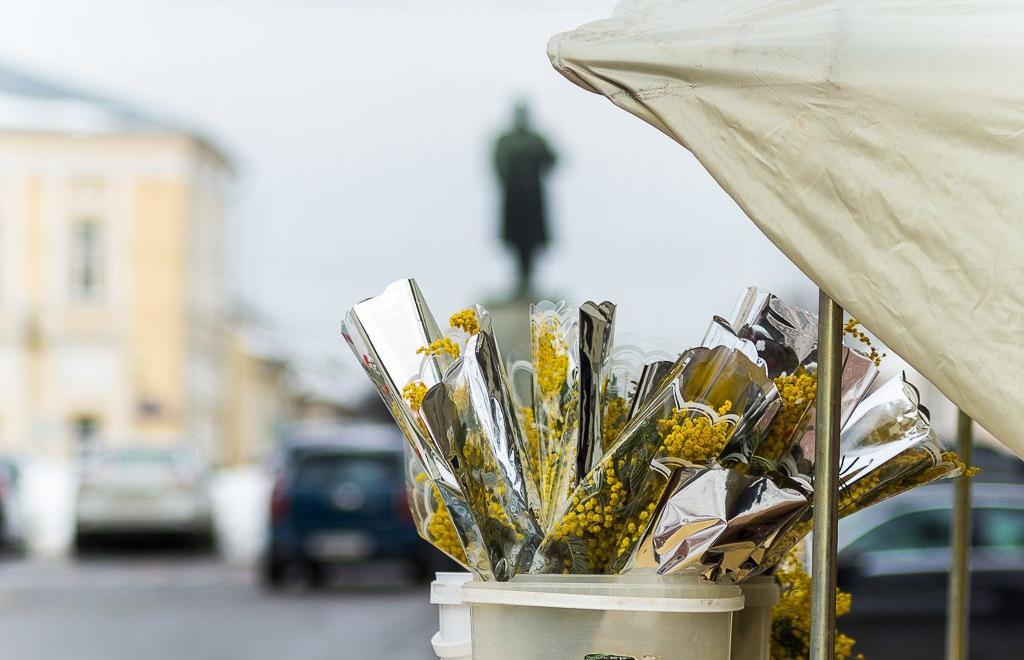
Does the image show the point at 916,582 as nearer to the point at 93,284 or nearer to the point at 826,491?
the point at 826,491

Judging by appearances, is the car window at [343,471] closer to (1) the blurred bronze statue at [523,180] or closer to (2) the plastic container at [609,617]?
(1) the blurred bronze statue at [523,180]

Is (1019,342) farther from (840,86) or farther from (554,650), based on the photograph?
(554,650)

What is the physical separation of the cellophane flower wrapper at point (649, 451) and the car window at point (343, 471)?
12743mm

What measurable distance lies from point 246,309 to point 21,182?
11397mm

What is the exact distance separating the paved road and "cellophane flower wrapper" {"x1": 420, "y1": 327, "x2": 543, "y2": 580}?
7890 mm

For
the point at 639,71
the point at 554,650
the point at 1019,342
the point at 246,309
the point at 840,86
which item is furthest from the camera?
the point at 246,309

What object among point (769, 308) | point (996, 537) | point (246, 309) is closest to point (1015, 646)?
point (996, 537)

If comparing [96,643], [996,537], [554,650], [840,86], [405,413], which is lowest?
[96,643]

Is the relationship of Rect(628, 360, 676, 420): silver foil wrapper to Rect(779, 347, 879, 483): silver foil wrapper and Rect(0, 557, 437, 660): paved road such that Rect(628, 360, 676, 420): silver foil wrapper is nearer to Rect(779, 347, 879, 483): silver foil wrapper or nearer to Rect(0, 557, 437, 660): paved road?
Rect(779, 347, 879, 483): silver foil wrapper

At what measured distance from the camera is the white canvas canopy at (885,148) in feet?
6.49

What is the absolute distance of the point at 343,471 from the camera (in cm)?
1519

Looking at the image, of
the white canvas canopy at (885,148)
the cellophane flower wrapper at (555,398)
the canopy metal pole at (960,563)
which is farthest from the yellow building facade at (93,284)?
the white canvas canopy at (885,148)

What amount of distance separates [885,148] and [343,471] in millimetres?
13422

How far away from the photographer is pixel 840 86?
2098mm
